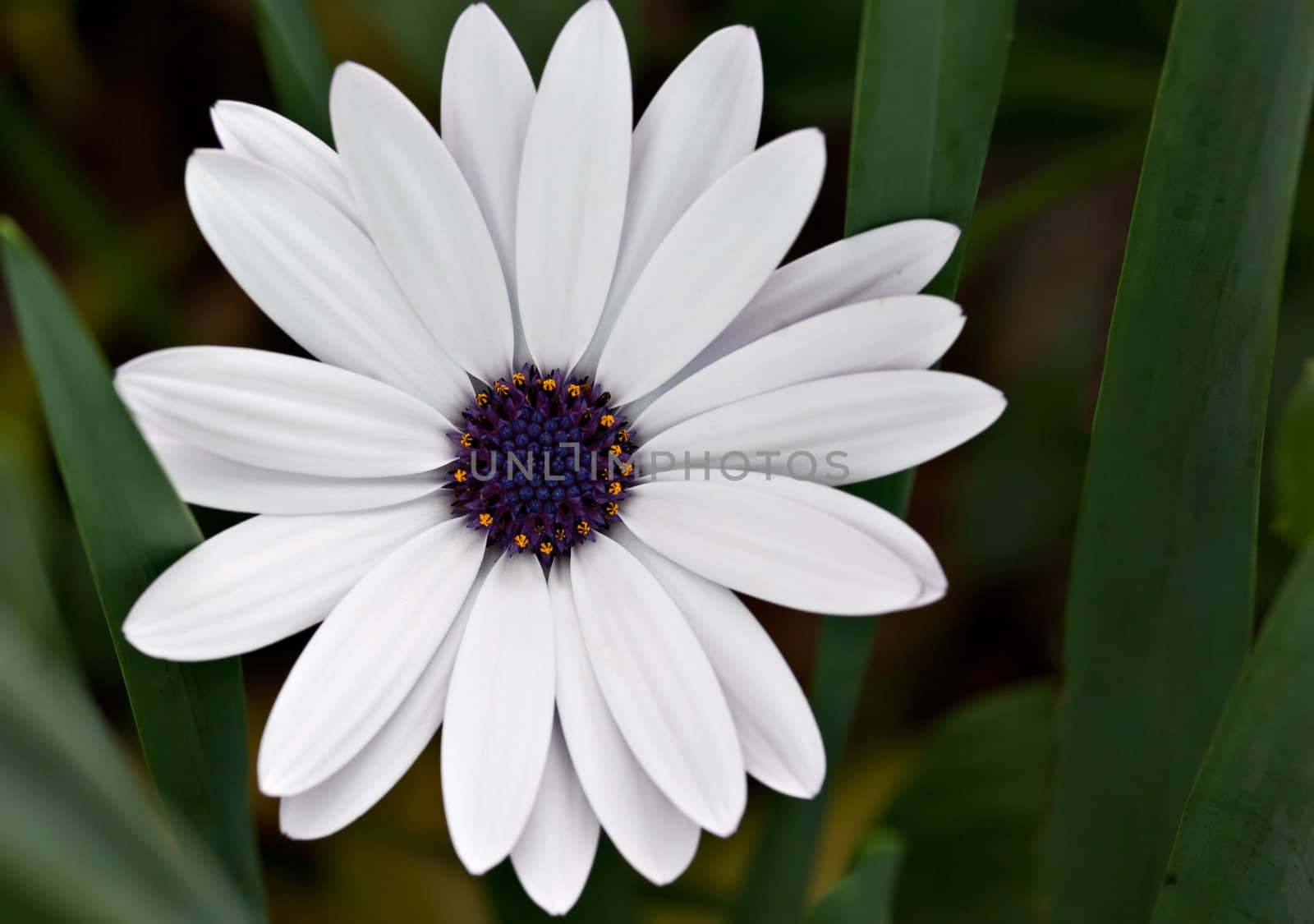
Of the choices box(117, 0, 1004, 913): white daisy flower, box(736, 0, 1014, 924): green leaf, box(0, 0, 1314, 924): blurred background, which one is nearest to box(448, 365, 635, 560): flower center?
box(117, 0, 1004, 913): white daisy flower

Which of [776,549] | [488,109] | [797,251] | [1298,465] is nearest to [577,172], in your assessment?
[488,109]

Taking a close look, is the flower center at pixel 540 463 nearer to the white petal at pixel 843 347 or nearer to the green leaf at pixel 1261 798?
the white petal at pixel 843 347

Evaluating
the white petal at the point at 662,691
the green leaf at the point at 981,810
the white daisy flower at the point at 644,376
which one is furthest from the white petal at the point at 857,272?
the green leaf at the point at 981,810

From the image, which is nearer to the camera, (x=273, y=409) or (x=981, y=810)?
(x=273, y=409)

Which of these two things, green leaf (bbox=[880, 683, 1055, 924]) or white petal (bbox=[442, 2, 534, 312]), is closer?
white petal (bbox=[442, 2, 534, 312])

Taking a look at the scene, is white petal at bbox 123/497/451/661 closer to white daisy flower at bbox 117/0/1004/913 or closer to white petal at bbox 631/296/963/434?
white daisy flower at bbox 117/0/1004/913

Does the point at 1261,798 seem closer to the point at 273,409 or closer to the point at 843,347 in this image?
the point at 843,347
